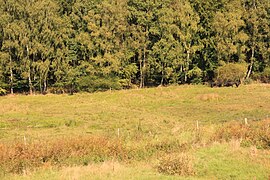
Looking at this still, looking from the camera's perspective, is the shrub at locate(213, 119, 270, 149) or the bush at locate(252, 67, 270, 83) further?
the bush at locate(252, 67, 270, 83)

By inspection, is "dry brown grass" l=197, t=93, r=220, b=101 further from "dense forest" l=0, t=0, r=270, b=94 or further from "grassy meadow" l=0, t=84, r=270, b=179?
"dense forest" l=0, t=0, r=270, b=94

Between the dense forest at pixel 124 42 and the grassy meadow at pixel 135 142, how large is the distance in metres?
20.6

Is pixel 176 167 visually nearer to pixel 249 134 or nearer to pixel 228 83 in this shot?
pixel 249 134

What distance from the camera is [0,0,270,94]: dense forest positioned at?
186 feet

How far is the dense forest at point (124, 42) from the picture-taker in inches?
2235

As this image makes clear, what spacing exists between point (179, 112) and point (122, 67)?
28.9m

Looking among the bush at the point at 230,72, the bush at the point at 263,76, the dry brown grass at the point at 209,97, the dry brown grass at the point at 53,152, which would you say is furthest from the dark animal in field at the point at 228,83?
the dry brown grass at the point at 53,152

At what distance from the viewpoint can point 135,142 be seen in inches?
784

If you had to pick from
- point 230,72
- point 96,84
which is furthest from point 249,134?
point 96,84

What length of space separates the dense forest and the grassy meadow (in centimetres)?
2062

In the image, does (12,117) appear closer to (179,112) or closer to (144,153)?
(179,112)

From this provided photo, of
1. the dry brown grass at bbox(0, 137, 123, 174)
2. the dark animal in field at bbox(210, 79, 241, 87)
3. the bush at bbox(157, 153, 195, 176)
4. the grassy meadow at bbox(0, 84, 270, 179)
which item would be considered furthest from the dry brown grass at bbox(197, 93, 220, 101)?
the bush at bbox(157, 153, 195, 176)

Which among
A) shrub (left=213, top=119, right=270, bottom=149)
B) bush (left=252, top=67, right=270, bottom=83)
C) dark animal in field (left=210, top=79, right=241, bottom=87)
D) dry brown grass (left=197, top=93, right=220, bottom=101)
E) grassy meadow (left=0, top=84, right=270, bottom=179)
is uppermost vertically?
bush (left=252, top=67, right=270, bottom=83)

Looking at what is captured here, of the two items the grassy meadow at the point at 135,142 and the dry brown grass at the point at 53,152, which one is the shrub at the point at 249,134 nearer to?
the grassy meadow at the point at 135,142
